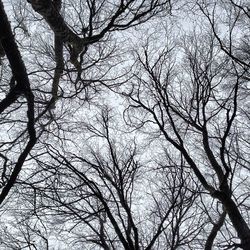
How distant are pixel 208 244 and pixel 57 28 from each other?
4473 mm

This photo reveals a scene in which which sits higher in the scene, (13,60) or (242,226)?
(13,60)

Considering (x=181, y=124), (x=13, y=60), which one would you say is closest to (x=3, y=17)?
(x=13, y=60)

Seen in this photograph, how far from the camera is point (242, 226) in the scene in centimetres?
385

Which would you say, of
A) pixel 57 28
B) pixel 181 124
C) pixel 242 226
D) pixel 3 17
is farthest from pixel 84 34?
pixel 242 226

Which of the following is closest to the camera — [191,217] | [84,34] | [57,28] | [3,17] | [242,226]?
[3,17]

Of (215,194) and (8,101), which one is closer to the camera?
(8,101)

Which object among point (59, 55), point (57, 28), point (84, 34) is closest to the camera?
point (57, 28)

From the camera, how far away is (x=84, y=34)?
592cm

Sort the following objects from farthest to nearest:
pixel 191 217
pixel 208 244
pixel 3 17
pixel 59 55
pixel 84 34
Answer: pixel 191 217 < pixel 59 55 < pixel 84 34 < pixel 208 244 < pixel 3 17

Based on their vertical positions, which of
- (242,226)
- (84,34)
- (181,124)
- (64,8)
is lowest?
(242,226)

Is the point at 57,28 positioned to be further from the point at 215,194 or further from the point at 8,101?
the point at 215,194

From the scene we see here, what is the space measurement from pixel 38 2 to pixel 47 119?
306 centimetres

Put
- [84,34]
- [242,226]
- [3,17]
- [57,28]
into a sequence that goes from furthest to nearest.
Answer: [84,34] → [57,28] → [242,226] → [3,17]

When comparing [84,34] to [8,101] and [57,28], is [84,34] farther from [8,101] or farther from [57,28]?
[8,101]
